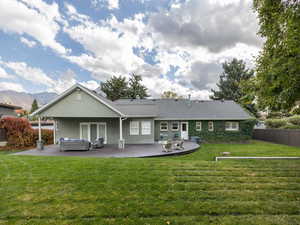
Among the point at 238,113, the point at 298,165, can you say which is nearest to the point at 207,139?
the point at 238,113

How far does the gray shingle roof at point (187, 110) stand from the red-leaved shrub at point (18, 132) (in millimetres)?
8356

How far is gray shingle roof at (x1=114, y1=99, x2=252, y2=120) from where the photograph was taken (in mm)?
15465

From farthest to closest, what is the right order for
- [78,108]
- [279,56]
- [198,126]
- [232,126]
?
[232,126], [198,126], [78,108], [279,56]

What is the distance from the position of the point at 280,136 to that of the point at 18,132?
26.3 m

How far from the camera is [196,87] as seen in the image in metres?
38.7

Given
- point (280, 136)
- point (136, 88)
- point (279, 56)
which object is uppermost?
point (136, 88)

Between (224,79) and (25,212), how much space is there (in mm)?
37189

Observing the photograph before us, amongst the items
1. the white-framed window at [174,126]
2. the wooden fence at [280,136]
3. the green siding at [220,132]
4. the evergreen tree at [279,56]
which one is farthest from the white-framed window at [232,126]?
the evergreen tree at [279,56]

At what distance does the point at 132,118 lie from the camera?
46.2 feet

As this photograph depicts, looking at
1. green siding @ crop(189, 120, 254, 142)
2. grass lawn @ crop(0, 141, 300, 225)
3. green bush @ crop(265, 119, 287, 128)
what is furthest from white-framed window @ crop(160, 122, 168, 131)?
green bush @ crop(265, 119, 287, 128)

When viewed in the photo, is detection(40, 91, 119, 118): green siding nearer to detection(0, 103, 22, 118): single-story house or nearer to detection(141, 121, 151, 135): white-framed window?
detection(141, 121, 151, 135): white-framed window

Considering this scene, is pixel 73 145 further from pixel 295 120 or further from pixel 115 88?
pixel 295 120

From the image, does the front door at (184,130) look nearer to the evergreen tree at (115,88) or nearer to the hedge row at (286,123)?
the hedge row at (286,123)

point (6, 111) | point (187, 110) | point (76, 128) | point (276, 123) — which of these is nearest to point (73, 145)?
point (76, 128)
